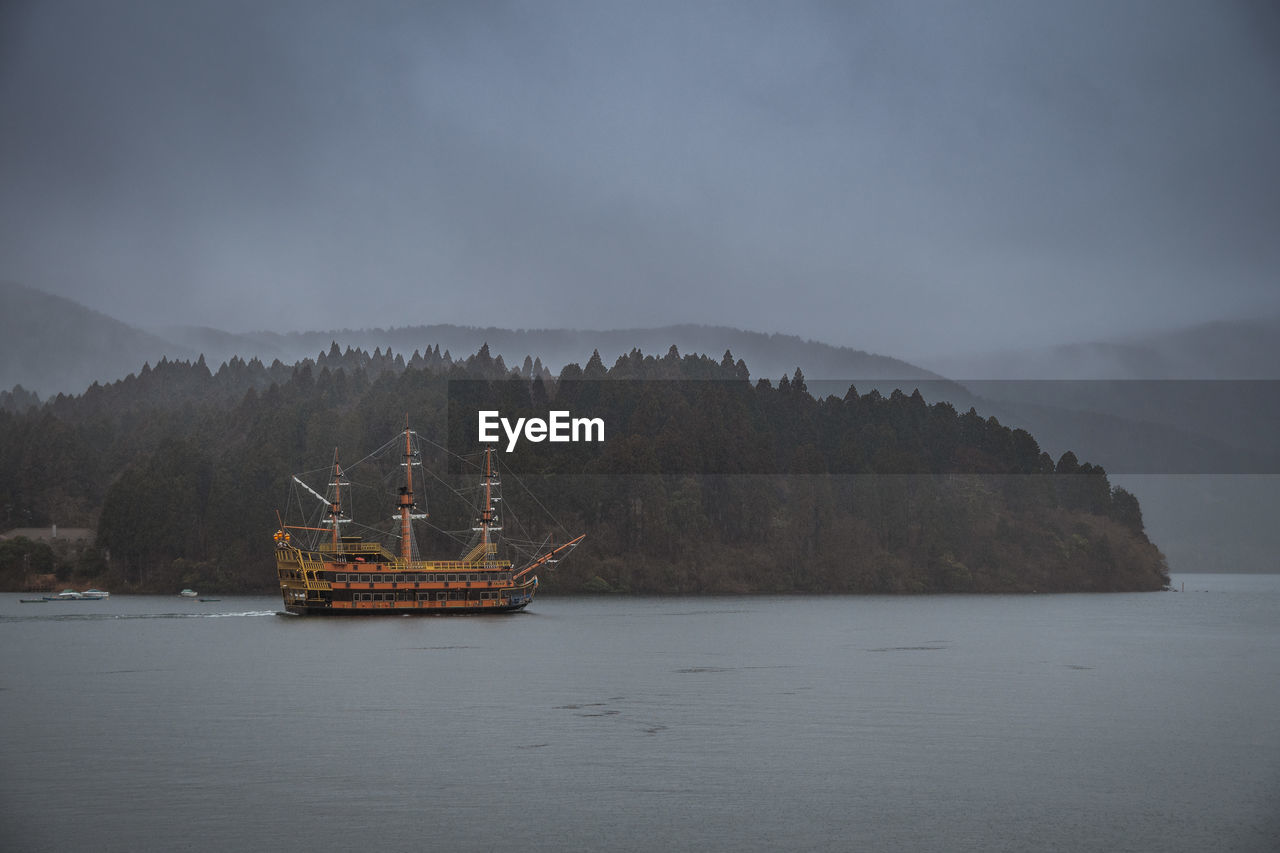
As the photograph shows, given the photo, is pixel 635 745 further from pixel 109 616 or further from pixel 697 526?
pixel 697 526

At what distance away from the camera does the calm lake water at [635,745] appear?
31516 mm

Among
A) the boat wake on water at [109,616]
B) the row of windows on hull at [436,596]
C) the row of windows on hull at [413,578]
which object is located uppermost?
the row of windows on hull at [413,578]

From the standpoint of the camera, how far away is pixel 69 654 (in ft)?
250

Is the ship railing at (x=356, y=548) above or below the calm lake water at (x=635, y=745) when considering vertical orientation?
above

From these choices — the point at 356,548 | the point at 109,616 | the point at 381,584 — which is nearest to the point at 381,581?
the point at 381,584

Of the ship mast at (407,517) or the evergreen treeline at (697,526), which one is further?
the evergreen treeline at (697,526)

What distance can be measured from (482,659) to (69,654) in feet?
87.1

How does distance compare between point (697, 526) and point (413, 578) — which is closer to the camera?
point (413, 578)

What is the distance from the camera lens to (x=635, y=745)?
140 ft

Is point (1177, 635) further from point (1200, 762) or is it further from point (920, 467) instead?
point (920, 467)

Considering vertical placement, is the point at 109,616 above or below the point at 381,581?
below

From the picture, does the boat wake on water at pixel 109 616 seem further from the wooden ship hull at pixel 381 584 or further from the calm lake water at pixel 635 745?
the calm lake water at pixel 635 745

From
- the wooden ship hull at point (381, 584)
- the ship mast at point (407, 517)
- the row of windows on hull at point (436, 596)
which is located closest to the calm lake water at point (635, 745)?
the wooden ship hull at point (381, 584)

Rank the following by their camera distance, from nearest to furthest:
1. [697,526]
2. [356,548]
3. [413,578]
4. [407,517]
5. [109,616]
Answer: [356,548] < [413,578] < [109,616] < [407,517] < [697,526]
